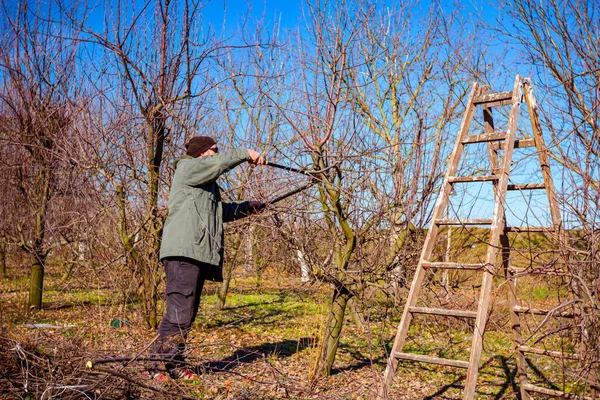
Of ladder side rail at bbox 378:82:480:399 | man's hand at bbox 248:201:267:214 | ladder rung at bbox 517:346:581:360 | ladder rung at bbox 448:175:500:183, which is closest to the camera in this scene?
ladder rung at bbox 517:346:581:360

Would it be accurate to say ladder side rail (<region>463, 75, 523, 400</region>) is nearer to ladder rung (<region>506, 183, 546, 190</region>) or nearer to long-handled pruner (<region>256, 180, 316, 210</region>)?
ladder rung (<region>506, 183, 546, 190</region>)

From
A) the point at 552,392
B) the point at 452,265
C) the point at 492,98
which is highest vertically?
the point at 492,98

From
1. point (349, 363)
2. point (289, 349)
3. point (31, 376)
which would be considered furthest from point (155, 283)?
point (31, 376)

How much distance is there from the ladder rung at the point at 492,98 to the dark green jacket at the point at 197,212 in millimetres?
1869

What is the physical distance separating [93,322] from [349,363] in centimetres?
307

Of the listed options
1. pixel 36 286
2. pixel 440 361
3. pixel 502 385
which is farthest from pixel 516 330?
pixel 36 286

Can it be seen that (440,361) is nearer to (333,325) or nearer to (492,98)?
(333,325)

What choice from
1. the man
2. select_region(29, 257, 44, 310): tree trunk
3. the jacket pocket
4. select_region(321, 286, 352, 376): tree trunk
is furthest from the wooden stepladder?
select_region(29, 257, 44, 310): tree trunk

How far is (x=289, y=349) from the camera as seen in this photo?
6.56m

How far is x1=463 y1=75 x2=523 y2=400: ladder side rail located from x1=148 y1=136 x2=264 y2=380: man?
1.75 meters

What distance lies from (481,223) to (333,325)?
1709mm

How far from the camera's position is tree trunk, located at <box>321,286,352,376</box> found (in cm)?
499

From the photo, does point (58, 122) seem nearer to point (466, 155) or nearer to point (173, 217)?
point (173, 217)

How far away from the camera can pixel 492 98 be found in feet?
14.7
